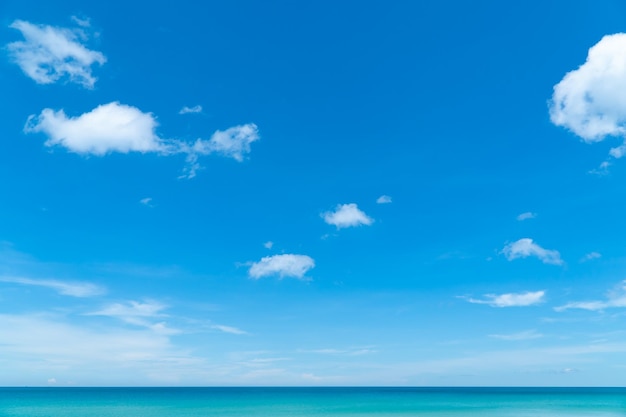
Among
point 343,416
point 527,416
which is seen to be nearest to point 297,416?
point 343,416

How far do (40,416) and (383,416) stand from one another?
114 ft

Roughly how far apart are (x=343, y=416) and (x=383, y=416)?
4160mm

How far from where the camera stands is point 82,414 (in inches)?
2069

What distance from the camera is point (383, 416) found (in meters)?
49.4

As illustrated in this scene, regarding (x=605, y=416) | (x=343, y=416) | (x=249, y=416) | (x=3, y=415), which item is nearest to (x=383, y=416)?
(x=343, y=416)

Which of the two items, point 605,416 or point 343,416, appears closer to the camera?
point 605,416

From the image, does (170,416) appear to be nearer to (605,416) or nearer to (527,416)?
(527,416)

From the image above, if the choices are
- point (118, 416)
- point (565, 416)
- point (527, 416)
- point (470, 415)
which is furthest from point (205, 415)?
point (565, 416)

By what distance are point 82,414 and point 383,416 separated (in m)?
32.4

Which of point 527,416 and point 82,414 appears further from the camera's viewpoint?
point 82,414

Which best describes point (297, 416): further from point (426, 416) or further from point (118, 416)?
point (118, 416)

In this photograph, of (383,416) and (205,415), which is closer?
(383,416)

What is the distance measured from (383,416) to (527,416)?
14.1m

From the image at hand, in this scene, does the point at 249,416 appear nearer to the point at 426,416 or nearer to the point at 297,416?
the point at 297,416
